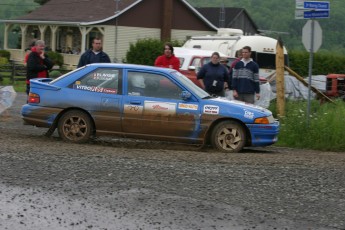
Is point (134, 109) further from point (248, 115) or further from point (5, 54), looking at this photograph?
point (5, 54)

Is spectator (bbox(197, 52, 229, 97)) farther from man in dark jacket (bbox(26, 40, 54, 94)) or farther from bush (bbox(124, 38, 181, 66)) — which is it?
bush (bbox(124, 38, 181, 66))

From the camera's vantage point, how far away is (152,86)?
1275 centimetres

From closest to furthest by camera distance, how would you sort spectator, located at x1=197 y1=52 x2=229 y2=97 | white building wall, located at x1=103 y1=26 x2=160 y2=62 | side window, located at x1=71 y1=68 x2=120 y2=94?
side window, located at x1=71 y1=68 x2=120 y2=94, spectator, located at x1=197 y1=52 x2=229 y2=97, white building wall, located at x1=103 y1=26 x2=160 y2=62

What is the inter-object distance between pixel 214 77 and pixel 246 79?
28.3 inches

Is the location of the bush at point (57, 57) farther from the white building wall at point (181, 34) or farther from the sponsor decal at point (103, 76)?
the sponsor decal at point (103, 76)

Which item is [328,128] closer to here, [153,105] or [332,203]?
[153,105]

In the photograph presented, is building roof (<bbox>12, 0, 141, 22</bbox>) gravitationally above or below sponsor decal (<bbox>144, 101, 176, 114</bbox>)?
above

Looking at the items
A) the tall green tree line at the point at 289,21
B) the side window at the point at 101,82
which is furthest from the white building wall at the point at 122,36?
the side window at the point at 101,82

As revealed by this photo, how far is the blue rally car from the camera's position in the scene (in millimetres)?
12531

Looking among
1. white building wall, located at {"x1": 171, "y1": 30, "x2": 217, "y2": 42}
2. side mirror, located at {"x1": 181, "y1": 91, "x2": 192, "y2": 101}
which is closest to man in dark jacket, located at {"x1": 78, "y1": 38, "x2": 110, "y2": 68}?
side mirror, located at {"x1": 181, "y1": 91, "x2": 192, "y2": 101}

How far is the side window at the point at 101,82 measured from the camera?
12828mm

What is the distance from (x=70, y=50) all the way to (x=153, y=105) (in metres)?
40.0

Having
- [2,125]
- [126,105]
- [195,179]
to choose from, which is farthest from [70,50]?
[195,179]

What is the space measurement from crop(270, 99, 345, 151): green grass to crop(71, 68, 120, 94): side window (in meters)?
4.11
